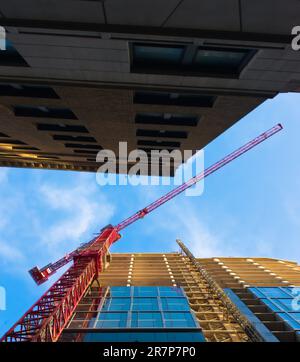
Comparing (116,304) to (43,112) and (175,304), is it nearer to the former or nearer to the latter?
(175,304)

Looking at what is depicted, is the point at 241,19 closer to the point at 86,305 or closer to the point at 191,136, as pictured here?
the point at 191,136

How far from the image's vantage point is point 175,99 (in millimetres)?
19406

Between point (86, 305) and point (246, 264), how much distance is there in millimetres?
35852

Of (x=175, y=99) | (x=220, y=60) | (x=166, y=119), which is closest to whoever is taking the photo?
(x=220, y=60)

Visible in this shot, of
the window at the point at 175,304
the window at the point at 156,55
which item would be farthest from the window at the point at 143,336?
the window at the point at 156,55

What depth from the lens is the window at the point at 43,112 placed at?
2155cm

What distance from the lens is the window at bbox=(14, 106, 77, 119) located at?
848 inches

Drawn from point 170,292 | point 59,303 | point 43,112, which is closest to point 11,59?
point 43,112

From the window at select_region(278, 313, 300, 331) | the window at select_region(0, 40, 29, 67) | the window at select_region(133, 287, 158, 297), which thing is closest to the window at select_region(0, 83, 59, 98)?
the window at select_region(0, 40, 29, 67)

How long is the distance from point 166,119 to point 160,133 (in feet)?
10.9

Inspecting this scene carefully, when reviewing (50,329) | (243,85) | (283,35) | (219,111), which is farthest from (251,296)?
(283,35)

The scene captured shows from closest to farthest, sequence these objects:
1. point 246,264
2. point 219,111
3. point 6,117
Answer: point 219,111 → point 6,117 → point 246,264

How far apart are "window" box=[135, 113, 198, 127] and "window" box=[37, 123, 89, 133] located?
5141 mm
